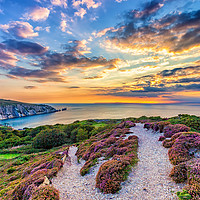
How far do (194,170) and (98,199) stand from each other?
20.5ft

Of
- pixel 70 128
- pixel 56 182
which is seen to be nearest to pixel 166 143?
pixel 56 182

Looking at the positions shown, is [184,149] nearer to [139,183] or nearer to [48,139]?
[139,183]

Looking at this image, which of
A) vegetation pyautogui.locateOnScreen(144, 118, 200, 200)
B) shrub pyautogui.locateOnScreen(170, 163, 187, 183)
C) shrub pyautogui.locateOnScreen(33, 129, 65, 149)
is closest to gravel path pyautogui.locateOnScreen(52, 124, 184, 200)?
shrub pyautogui.locateOnScreen(170, 163, 187, 183)

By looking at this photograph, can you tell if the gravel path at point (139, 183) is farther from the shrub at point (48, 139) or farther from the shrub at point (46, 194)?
the shrub at point (48, 139)

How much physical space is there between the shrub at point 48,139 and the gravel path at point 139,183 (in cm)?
2940

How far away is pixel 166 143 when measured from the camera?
13.4 meters

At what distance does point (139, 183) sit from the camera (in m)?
7.86

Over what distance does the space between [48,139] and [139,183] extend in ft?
123

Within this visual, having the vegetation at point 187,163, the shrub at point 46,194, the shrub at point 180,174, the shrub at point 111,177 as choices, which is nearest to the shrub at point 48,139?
the shrub at point 111,177

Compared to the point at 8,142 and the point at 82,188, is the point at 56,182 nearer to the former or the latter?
the point at 82,188

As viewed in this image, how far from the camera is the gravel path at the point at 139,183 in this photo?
6.84 m

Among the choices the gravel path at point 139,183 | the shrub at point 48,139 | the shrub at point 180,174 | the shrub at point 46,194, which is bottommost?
the shrub at point 48,139

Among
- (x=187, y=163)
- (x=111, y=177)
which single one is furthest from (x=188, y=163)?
(x=111, y=177)

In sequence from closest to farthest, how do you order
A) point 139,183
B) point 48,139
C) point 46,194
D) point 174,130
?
1. point 46,194
2. point 139,183
3. point 174,130
4. point 48,139
